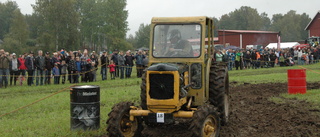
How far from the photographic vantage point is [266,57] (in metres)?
36.1

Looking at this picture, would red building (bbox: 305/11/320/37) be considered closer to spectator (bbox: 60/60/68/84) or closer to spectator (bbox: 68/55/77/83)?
spectator (bbox: 68/55/77/83)

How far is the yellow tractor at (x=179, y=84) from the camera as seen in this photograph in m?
7.35

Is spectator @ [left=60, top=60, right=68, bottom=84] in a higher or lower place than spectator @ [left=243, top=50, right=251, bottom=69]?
lower

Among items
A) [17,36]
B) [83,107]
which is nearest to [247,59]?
[83,107]

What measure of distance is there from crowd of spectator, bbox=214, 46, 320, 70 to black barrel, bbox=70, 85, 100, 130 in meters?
22.1

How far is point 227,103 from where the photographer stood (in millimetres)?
10062

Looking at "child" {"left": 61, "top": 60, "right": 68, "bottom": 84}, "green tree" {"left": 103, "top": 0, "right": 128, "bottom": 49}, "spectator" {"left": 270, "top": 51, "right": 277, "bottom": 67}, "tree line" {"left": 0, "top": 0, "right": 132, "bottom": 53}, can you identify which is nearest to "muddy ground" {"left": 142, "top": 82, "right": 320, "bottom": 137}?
"child" {"left": 61, "top": 60, "right": 68, "bottom": 84}

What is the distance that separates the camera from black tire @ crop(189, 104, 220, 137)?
686cm

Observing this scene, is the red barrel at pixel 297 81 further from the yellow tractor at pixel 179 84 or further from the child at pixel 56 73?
the child at pixel 56 73

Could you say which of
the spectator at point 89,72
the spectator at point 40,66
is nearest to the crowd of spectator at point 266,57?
the spectator at point 89,72

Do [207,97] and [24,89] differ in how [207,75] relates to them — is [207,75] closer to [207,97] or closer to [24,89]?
[207,97]

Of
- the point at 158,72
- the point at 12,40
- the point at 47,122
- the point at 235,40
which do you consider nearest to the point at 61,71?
the point at 47,122

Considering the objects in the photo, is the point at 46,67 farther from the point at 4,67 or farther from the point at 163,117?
the point at 163,117

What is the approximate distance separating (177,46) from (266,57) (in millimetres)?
29263
